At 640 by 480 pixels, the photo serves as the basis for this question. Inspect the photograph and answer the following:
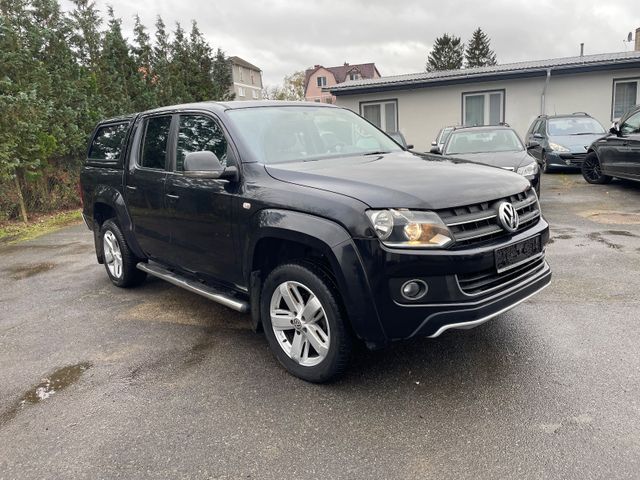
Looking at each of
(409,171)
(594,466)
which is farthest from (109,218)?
(594,466)

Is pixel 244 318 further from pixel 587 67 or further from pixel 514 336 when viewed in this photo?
pixel 587 67

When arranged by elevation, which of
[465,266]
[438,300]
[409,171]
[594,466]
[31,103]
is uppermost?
[31,103]

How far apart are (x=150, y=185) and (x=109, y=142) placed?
1.39 meters

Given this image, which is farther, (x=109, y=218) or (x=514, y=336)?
(x=109, y=218)

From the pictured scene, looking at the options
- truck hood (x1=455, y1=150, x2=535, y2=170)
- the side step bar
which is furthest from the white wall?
the side step bar

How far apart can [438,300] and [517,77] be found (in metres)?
17.6

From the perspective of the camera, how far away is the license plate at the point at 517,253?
2.93 meters

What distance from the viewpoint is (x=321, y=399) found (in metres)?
3.07

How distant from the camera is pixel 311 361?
10.6ft

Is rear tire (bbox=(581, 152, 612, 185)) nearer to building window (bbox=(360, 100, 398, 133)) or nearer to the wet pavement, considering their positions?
the wet pavement

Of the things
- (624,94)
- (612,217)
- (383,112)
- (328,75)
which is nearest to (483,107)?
(383,112)

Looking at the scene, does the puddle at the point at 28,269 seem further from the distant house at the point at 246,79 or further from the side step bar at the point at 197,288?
the distant house at the point at 246,79

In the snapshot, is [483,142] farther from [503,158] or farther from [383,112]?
[383,112]

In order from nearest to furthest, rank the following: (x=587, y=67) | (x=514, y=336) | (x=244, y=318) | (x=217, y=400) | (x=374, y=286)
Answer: (x=374, y=286), (x=217, y=400), (x=514, y=336), (x=244, y=318), (x=587, y=67)
